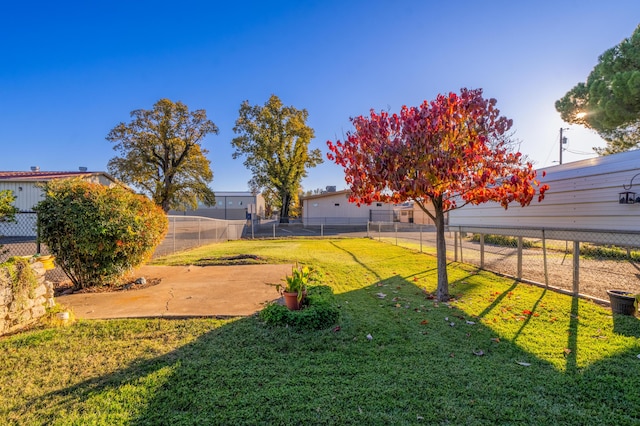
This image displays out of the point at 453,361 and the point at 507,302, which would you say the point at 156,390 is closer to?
the point at 453,361

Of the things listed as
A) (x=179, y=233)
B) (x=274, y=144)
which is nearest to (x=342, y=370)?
(x=179, y=233)

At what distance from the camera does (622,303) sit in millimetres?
4258

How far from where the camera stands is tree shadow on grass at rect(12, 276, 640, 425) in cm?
212

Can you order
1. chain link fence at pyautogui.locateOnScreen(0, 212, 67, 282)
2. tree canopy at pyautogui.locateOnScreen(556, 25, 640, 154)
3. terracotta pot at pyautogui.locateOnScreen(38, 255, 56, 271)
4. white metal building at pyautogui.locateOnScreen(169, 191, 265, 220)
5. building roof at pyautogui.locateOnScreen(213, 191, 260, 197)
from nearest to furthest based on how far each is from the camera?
terracotta pot at pyautogui.locateOnScreen(38, 255, 56, 271)
chain link fence at pyautogui.locateOnScreen(0, 212, 67, 282)
tree canopy at pyautogui.locateOnScreen(556, 25, 640, 154)
white metal building at pyautogui.locateOnScreen(169, 191, 265, 220)
building roof at pyautogui.locateOnScreen(213, 191, 260, 197)

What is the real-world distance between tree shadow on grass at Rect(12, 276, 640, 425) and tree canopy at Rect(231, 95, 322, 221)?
97.8 feet

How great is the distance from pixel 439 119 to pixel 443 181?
92cm

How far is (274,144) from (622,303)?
3051 centimetres

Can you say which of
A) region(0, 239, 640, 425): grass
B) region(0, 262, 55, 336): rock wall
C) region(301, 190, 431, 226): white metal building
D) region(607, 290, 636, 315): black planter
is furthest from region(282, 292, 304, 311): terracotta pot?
region(301, 190, 431, 226): white metal building

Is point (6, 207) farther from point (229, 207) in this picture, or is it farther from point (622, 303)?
point (229, 207)

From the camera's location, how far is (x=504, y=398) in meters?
2.33

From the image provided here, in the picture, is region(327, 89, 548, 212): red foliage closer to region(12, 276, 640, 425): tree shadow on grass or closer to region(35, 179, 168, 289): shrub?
region(12, 276, 640, 425): tree shadow on grass

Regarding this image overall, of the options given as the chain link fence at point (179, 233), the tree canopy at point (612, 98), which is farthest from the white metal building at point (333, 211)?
the tree canopy at point (612, 98)

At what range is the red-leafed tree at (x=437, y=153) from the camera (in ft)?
14.6

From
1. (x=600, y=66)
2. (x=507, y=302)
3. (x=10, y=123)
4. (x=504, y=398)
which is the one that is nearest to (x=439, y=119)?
(x=507, y=302)
